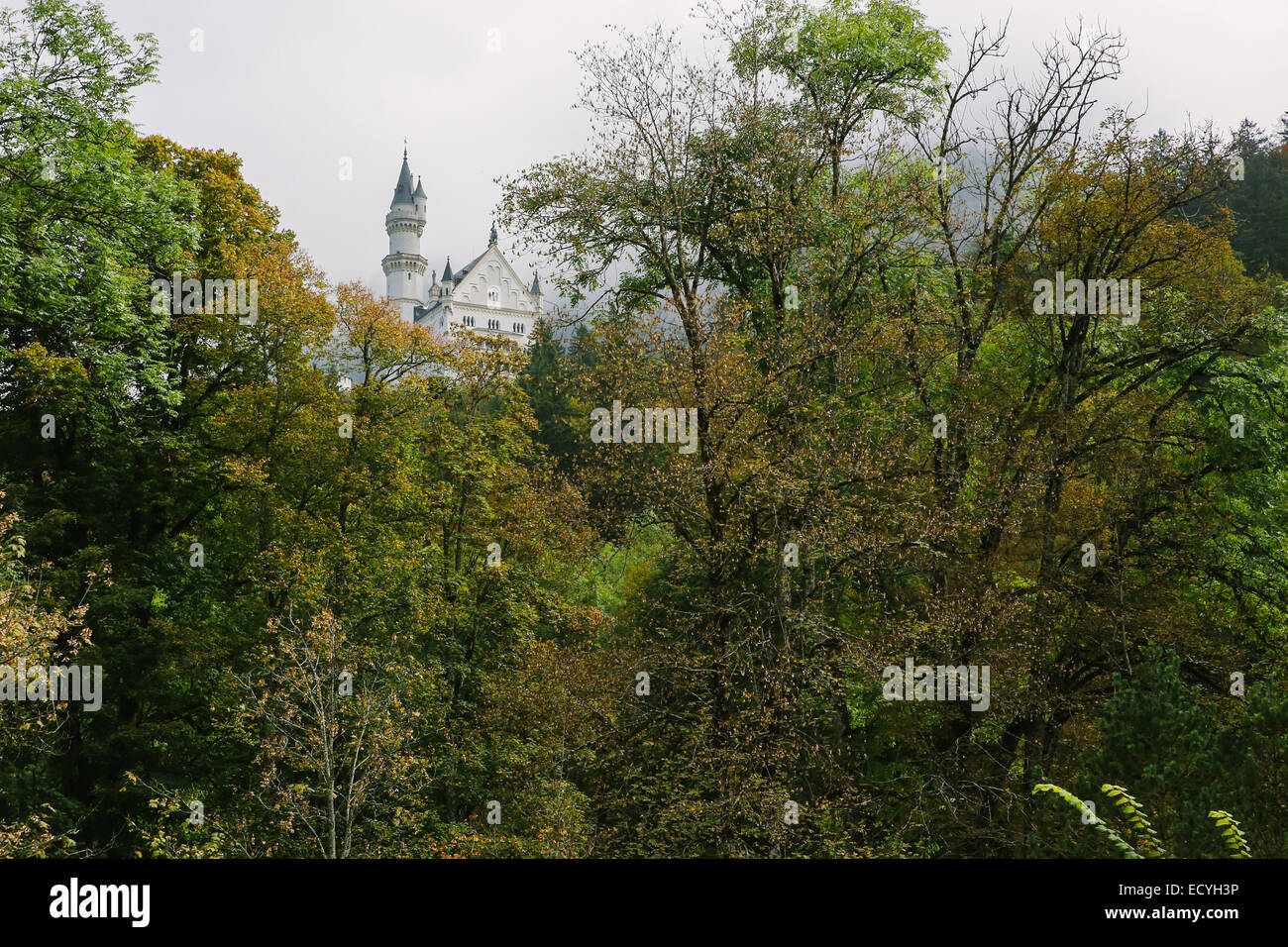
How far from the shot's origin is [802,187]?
16.9 metres

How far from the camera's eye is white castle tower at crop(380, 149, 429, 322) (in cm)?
13862

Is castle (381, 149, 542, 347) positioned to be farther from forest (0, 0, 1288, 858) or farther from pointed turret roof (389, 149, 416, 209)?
forest (0, 0, 1288, 858)

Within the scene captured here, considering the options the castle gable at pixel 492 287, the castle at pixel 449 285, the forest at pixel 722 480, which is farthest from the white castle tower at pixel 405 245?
the forest at pixel 722 480

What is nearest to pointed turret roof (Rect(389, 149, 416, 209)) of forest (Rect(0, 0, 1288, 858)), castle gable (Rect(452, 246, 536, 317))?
castle gable (Rect(452, 246, 536, 317))

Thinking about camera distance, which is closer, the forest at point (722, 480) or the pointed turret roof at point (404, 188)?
the forest at point (722, 480)

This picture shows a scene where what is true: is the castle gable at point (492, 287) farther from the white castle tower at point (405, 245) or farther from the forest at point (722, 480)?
the forest at point (722, 480)

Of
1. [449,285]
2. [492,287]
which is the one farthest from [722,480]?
[449,285]

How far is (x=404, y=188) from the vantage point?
138 m

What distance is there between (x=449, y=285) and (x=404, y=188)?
14576 mm

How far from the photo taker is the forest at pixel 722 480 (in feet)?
50.8

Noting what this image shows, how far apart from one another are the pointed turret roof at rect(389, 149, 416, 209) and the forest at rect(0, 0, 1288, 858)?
12055cm

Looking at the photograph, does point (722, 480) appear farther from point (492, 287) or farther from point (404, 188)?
point (404, 188)
